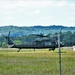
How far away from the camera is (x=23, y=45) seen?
67562 mm

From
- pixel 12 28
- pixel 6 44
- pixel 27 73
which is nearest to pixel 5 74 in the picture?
pixel 27 73

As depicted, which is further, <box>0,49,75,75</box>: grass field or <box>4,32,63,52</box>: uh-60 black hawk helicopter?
<box>4,32,63,52</box>: uh-60 black hawk helicopter

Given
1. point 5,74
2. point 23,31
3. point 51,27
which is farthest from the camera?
point 23,31

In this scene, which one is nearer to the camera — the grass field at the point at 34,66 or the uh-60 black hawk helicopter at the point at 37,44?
the grass field at the point at 34,66

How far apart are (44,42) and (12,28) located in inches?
472

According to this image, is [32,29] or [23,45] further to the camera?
[23,45]

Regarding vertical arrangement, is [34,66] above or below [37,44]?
below

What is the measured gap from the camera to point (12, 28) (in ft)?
193

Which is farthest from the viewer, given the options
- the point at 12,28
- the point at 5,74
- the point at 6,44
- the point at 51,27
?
the point at 6,44

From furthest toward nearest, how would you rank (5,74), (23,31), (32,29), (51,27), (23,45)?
(23,45), (23,31), (32,29), (51,27), (5,74)

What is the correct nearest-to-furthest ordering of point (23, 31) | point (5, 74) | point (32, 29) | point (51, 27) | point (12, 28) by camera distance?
point (5, 74), point (51, 27), point (32, 29), point (23, 31), point (12, 28)

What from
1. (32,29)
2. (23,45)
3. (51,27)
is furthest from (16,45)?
(51,27)

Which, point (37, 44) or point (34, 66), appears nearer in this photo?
point (34, 66)

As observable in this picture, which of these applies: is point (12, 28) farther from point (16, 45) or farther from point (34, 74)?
point (34, 74)
